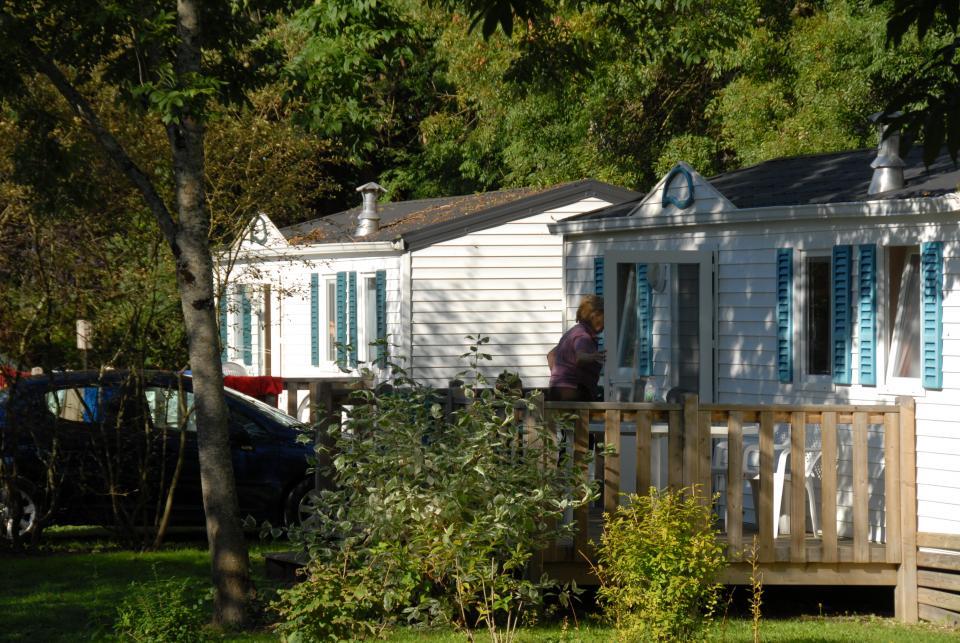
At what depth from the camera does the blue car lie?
1082 cm

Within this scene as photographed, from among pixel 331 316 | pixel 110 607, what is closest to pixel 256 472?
pixel 110 607

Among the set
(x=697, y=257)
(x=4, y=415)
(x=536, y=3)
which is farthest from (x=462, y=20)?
(x=536, y=3)

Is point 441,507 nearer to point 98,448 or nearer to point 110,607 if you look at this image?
point 110,607

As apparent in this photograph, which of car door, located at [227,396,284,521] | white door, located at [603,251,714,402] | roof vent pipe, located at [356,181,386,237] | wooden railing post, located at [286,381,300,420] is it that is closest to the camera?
car door, located at [227,396,284,521]

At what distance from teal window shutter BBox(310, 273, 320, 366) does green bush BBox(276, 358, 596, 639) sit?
14.3 meters

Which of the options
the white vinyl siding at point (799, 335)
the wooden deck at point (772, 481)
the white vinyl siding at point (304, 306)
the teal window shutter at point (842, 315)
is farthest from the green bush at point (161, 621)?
the white vinyl siding at point (304, 306)

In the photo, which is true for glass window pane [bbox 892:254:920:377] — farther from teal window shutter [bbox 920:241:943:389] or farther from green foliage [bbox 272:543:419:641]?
green foliage [bbox 272:543:419:641]

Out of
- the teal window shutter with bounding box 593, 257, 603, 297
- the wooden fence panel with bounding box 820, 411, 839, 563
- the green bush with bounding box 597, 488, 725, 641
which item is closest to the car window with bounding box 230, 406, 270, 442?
the teal window shutter with bounding box 593, 257, 603, 297

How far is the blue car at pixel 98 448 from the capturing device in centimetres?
1082

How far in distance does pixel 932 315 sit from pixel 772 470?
2.24m

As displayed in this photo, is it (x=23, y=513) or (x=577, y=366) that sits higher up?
(x=577, y=366)

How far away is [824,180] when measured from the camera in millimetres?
12359

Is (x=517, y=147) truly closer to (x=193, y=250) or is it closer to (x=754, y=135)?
(x=754, y=135)

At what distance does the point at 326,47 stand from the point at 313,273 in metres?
12.2
